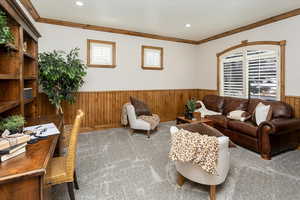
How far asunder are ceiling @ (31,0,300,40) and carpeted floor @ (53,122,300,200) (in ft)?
9.29

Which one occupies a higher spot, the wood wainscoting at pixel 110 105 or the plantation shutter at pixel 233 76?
the plantation shutter at pixel 233 76

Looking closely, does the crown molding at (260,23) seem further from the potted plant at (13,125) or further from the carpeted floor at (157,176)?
the potted plant at (13,125)

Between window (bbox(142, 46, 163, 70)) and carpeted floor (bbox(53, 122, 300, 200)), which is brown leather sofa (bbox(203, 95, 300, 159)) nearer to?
carpeted floor (bbox(53, 122, 300, 200))

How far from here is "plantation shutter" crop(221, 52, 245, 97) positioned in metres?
4.64

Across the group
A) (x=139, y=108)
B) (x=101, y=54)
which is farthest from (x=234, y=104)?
(x=101, y=54)

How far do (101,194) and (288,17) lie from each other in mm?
4839

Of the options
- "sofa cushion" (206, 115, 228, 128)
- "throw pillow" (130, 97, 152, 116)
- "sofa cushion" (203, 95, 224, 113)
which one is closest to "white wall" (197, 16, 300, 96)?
"sofa cushion" (203, 95, 224, 113)

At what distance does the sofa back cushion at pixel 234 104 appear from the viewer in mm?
4059

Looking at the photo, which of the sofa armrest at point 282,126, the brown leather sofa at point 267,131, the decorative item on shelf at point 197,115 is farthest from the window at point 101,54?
the sofa armrest at point 282,126

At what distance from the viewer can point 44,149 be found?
1335mm

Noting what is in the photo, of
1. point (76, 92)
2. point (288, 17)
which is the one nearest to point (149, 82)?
point (76, 92)

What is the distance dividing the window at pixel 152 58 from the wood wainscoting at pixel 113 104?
31.7 inches

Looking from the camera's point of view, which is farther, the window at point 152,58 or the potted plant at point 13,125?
the window at point 152,58

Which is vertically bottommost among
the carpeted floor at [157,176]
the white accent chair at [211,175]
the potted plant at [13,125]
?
the carpeted floor at [157,176]
